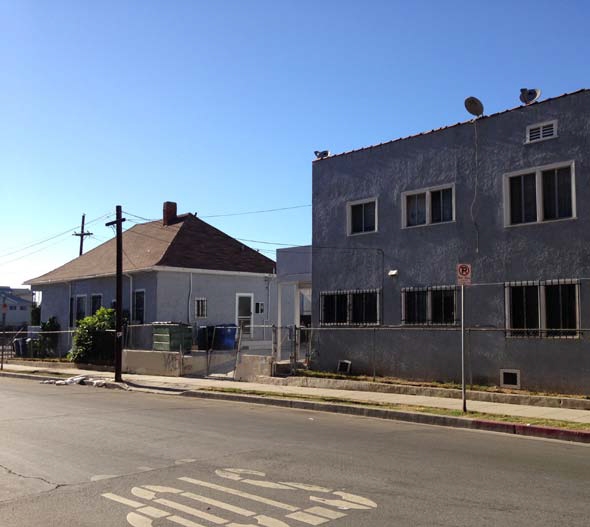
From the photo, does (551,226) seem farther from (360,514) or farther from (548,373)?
(360,514)

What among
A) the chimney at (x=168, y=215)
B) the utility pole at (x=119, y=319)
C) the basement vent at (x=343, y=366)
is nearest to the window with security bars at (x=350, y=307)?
the basement vent at (x=343, y=366)

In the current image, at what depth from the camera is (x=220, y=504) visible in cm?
616

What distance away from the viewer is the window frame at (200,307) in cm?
2944

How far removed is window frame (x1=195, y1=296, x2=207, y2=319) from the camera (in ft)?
96.6

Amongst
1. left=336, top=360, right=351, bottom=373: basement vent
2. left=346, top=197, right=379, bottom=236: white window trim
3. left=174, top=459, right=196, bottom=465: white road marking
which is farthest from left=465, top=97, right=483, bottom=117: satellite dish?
left=174, top=459, right=196, bottom=465: white road marking

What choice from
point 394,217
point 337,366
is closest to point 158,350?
point 337,366

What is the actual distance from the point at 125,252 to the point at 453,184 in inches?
768

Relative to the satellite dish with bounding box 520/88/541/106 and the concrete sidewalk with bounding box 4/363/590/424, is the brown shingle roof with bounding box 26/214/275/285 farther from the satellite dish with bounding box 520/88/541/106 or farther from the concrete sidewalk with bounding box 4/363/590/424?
the satellite dish with bounding box 520/88/541/106

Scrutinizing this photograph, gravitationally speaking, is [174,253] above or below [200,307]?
above

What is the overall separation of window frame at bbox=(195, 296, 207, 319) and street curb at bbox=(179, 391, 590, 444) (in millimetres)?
12664

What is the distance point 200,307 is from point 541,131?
1830cm

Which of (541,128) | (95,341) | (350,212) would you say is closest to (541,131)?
(541,128)

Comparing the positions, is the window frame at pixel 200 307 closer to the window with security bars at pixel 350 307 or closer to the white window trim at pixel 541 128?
the window with security bars at pixel 350 307

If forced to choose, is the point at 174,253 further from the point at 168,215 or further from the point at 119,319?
the point at 119,319
